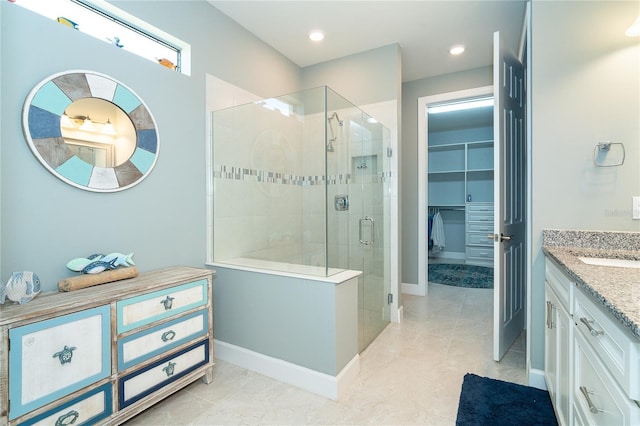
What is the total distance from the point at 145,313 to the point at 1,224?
766 mm

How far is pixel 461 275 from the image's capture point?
504cm

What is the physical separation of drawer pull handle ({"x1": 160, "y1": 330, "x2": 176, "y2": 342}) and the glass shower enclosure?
678mm

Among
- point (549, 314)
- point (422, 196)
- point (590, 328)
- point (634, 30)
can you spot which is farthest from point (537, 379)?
point (422, 196)

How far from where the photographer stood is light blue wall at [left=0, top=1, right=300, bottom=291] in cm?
145

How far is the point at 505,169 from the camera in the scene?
7.64ft

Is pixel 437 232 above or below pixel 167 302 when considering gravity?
above

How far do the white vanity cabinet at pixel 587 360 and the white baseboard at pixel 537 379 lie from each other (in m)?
0.25

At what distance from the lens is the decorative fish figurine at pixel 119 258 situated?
5.66ft

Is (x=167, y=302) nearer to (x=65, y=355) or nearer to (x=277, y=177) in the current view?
(x=65, y=355)

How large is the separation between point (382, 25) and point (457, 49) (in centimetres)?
98

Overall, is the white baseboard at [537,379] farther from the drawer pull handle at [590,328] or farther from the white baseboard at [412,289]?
the white baseboard at [412,289]

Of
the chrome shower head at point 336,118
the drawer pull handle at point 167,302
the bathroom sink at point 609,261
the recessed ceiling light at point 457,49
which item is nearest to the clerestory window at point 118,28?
the chrome shower head at point 336,118

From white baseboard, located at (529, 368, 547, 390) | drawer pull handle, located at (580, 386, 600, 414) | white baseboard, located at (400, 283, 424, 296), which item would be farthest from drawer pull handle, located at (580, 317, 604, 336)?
white baseboard, located at (400, 283, 424, 296)

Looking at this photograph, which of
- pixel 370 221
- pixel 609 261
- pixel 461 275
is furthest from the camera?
pixel 461 275
